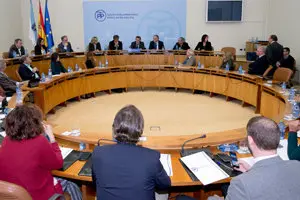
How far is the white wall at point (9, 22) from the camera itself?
10203mm

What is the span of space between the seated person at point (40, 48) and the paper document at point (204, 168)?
25.0ft

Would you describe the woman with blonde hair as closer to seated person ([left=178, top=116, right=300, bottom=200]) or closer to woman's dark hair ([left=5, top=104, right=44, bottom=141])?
woman's dark hair ([left=5, top=104, right=44, bottom=141])

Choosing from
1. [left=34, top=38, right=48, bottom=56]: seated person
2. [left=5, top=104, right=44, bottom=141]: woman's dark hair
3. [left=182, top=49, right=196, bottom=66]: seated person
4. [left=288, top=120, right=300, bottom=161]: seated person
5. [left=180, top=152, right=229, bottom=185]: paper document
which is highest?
[left=34, top=38, right=48, bottom=56]: seated person

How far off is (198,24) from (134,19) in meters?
2.47

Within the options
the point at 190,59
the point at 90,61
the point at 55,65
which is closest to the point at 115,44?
the point at 90,61

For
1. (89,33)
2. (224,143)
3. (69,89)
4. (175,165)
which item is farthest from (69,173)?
(89,33)

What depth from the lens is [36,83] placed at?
6.17 m

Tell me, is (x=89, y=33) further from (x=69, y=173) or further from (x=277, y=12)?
(x=69, y=173)

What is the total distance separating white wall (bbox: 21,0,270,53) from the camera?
38.4 ft

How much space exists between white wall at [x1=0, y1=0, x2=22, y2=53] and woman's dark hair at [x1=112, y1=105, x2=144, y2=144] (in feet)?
30.7

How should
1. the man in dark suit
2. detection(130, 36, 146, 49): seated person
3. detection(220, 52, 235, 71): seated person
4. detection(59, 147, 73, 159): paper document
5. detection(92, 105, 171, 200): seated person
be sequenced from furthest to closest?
detection(130, 36, 146, 49): seated person
detection(220, 52, 235, 71): seated person
the man in dark suit
detection(59, 147, 73, 159): paper document
detection(92, 105, 171, 200): seated person

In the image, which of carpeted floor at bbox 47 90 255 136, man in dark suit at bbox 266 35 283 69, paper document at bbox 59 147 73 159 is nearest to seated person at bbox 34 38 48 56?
carpeted floor at bbox 47 90 255 136

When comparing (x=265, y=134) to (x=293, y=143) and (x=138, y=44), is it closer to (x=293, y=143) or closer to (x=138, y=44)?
(x=293, y=143)

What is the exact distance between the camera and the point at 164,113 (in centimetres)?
702
